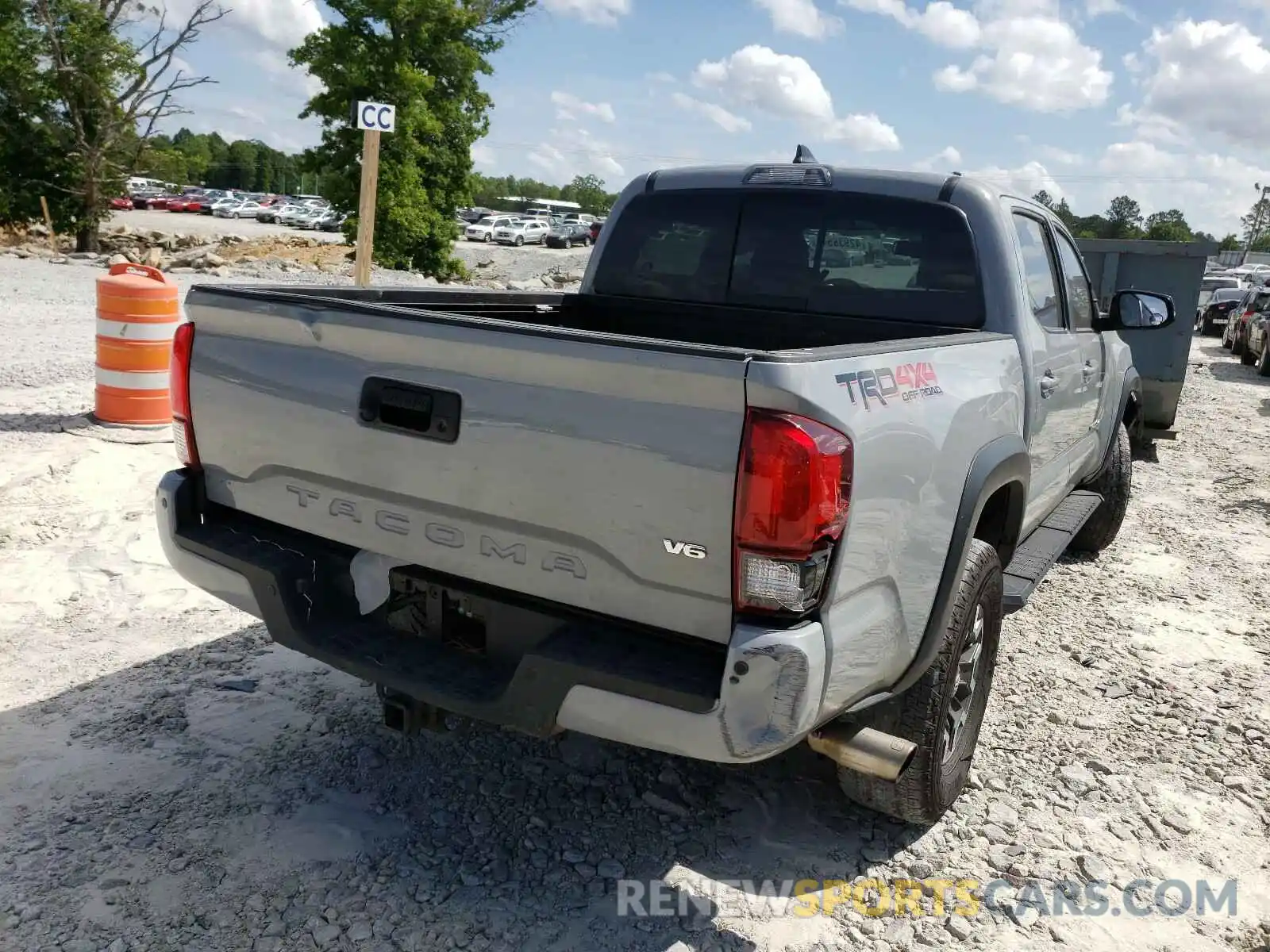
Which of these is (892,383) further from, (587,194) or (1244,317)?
(587,194)

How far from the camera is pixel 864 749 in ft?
9.12

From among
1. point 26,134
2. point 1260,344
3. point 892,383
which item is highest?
point 26,134

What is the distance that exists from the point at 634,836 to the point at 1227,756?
2.52 meters

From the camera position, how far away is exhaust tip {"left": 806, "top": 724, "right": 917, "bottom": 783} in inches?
109

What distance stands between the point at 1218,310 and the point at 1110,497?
1082 inches

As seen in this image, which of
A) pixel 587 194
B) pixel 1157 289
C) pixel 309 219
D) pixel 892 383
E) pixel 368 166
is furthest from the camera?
pixel 587 194

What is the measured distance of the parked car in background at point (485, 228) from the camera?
185 ft

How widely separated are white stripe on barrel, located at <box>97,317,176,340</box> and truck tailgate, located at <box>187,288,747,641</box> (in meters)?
4.81

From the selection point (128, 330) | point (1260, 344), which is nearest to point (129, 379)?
point (128, 330)

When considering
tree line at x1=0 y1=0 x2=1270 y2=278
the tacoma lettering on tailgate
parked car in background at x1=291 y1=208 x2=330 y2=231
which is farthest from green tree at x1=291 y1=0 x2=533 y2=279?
parked car in background at x1=291 y1=208 x2=330 y2=231

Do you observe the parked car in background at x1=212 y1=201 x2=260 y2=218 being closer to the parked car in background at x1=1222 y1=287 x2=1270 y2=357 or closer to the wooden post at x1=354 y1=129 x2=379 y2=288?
the parked car in background at x1=1222 y1=287 x2=1270 y2=357

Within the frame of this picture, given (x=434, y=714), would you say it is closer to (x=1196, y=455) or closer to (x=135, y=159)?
(x=1196, y=455)

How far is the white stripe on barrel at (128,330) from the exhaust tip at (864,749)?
6.43 m

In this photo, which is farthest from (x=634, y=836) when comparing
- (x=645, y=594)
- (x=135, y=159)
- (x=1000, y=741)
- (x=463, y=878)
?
(x=135, y=159)
